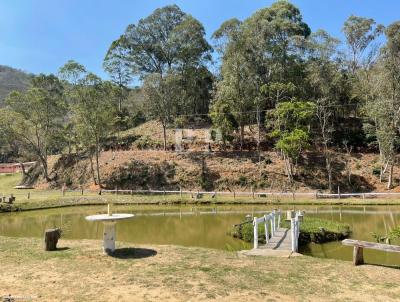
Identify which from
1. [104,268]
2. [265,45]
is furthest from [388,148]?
[104,268]

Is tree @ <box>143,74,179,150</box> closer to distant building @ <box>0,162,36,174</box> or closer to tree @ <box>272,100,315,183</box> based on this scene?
tree @ <box>272,100,315,183</box>

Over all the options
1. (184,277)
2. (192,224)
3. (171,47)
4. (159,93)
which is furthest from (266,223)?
(171,47)

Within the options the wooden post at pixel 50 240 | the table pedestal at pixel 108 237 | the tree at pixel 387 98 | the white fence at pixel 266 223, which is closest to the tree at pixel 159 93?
the tree at pixel 387 98

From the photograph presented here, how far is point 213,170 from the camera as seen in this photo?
47.7 m

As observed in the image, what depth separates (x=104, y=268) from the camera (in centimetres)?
1155

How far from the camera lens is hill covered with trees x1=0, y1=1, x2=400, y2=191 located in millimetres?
45094

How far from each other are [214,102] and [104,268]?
43674mm

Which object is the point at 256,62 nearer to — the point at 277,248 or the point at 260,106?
the point at 260,106

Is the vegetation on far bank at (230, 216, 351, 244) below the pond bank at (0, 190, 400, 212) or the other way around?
below

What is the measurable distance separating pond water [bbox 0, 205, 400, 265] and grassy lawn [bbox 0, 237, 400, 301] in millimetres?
3595

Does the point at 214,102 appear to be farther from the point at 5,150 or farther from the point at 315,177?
the point at 5,150

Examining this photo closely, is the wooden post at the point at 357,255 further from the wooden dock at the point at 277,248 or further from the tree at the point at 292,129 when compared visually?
the tree at the point at 292,129

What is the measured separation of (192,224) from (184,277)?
14.0 meters

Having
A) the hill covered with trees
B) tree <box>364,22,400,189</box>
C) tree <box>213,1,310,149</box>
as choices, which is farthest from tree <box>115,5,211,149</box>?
tree <box>364,22,400,189</box>
